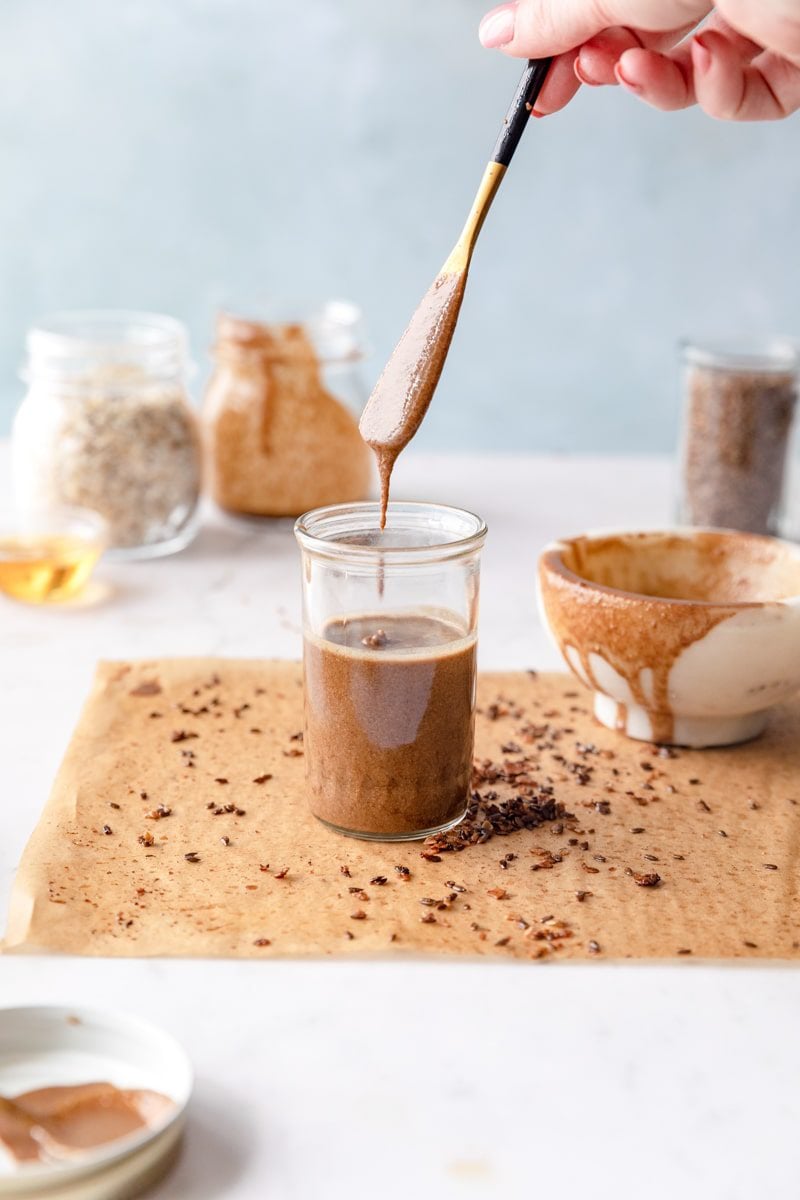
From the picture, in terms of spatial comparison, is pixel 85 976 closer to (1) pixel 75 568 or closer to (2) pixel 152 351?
(1) pixel 75 568

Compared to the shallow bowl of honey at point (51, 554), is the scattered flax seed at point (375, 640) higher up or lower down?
higher up

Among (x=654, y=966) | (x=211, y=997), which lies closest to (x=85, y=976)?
(x=211, y=997)

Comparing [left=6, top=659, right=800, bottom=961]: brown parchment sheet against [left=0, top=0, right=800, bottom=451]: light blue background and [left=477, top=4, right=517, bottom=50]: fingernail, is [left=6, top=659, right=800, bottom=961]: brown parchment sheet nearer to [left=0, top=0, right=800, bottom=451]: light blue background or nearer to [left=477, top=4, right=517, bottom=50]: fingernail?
[left=477, top=4, right=517, bottom=50]: fingernail

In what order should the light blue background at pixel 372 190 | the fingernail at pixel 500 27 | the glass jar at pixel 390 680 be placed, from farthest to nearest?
the light blue background at pixel 372 190 → the fingernail at pixel 500 27 → the glass jar at pixel 390 680

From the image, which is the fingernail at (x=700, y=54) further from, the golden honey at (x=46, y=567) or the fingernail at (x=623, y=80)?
the golden honey at (x=46, y=567)

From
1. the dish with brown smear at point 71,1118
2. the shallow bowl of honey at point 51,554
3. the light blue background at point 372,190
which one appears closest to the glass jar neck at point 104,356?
the shallow bowl of honey at point 51,554

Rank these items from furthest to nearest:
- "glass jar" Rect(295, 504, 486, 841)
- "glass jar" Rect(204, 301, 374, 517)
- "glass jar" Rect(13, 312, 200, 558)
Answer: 1. "glass jar" Rect(204, 301, 374, 517)
2. "glass jar" Rect(13, 312, 200, 558)
3. "glass jar" Rect(295, 504, 486, 841)

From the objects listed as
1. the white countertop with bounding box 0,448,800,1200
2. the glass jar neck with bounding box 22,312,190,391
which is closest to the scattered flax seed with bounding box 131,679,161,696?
the white countertop with bounding box 0,448,800,1200
